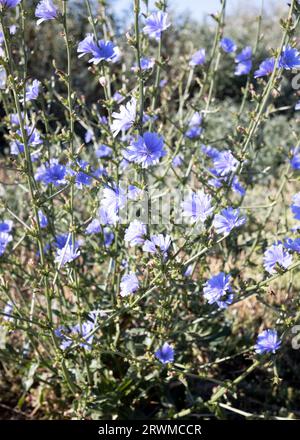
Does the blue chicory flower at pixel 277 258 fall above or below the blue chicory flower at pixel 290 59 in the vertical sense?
below

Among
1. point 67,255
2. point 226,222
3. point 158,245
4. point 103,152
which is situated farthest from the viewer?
point 103,152

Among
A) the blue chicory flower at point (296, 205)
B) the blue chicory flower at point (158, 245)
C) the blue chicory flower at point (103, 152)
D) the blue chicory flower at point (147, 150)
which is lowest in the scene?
the blue chicory flower at point (158, 245)

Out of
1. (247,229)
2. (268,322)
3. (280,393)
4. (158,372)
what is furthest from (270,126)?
(158,372)

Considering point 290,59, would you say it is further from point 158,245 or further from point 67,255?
point 67,255

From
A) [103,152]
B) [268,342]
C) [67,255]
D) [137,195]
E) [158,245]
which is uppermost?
[103,152]

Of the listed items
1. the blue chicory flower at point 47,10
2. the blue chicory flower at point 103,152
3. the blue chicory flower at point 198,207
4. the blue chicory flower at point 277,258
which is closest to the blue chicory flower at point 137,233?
the blue chicory flower at point 198,207

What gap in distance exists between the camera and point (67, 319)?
237 cm

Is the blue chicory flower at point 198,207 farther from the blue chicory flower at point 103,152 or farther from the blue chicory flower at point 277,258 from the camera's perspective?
the blue chicory flower at point 103,152

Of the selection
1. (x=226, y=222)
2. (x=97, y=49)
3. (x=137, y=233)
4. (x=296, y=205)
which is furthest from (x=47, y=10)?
(x=296, y=205)

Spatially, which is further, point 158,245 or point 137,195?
point 137,195

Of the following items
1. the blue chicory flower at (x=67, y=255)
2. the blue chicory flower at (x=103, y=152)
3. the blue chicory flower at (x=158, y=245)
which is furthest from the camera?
the blue chicory flower at (x=103, y=152)

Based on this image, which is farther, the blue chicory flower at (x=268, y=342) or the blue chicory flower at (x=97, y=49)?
the blue chicory flower at (x=268, y=342)

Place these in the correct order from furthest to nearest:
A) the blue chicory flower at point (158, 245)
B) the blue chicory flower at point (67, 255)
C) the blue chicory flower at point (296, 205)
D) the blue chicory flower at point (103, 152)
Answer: the blue chicory flower at point (103, 152) < the blue chicory flower at point (67, 255) < the blue chicory flower at point (296, 205) < the blue chicory flower at point (158, 245)
